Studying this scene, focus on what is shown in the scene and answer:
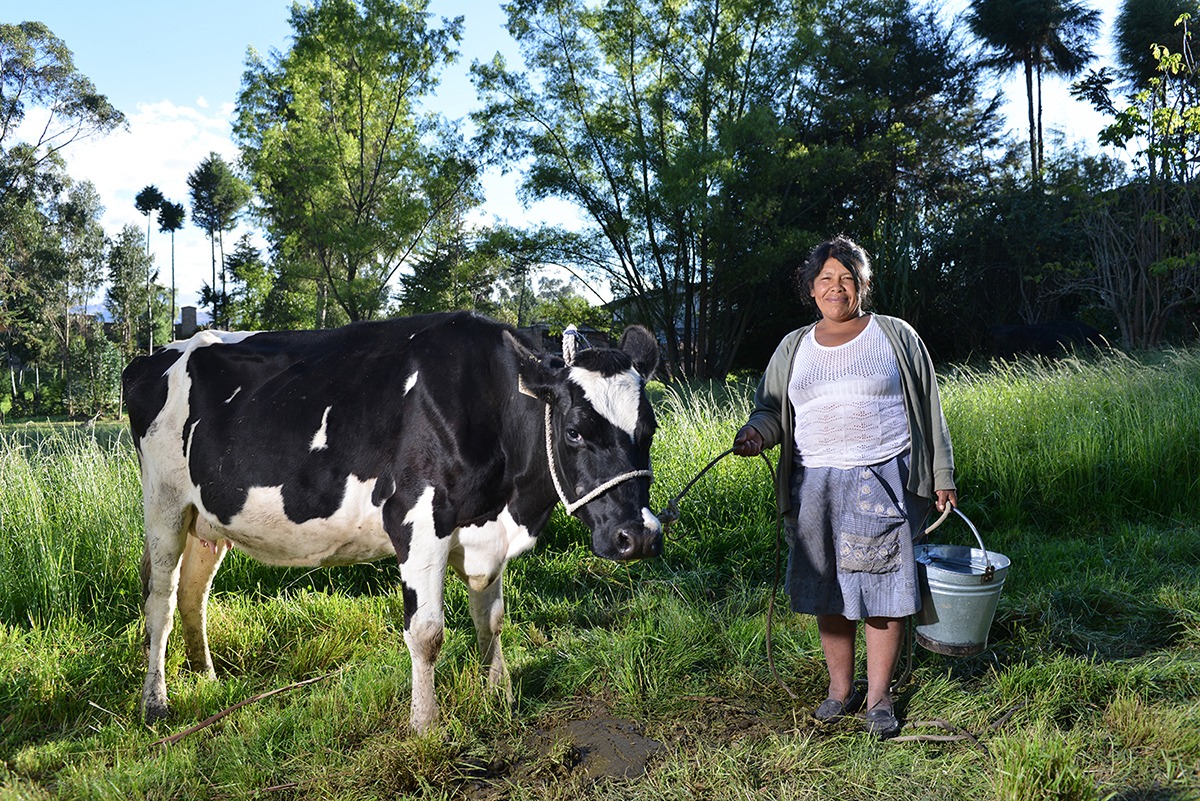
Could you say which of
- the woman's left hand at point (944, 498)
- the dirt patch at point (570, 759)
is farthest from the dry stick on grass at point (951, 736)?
the dirt patch at point (570, 759)

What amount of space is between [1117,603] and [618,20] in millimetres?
17679

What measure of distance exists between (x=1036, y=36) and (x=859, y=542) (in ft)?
116

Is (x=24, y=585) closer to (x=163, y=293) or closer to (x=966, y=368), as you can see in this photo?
(x=966, y=368)

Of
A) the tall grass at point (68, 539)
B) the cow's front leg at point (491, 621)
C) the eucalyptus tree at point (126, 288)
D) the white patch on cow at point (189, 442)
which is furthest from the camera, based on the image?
the eucalyptus tree at point (126, 288)

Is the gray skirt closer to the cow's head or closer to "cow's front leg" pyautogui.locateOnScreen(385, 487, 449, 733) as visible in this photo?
the cow's head

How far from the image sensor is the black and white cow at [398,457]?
2924 mm

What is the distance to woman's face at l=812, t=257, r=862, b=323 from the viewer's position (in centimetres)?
309

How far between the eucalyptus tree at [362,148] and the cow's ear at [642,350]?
15.7 meters

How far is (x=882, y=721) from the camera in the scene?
3021 millimetres

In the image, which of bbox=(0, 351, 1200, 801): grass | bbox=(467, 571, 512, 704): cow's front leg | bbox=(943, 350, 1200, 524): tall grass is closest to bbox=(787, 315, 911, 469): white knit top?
bbox=(0, 351, 1200, 801): grass

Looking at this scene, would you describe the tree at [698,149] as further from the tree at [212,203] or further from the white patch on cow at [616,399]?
the tree at [212,203]

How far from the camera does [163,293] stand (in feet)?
150

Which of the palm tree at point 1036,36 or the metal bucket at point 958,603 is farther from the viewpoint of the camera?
the palm tree at point 1036,36

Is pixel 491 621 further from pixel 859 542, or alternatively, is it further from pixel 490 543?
pixel 859 542
